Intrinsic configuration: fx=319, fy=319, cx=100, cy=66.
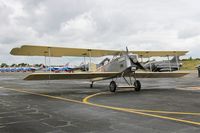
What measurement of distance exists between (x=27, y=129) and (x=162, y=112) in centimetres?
456

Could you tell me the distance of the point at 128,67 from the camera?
62.1 feet

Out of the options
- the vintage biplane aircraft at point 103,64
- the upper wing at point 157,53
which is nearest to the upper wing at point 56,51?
the vintage biplane aircraft at point 103,64

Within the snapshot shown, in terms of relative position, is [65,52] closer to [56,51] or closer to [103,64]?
[56,51]

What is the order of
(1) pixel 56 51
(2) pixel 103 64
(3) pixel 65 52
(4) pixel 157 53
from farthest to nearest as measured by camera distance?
1. (4) pixel 157 53
2. (2) pixel 103 64
3. (3) pixel 65 52
4. (1) pixel 56 51

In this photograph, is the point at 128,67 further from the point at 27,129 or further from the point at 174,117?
the point at 27,129

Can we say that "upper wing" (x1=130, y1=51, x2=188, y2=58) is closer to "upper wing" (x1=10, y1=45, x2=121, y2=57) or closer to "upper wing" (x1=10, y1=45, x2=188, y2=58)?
"upper wing" (x1=10, y1=45, x2=188, y2=58)

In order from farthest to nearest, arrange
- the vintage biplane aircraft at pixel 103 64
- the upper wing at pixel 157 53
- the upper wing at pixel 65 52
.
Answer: the upper wing at pixel 157 53
the upper wing at pixel 65 52
the vintage biplane aircraft at pixel 103 64

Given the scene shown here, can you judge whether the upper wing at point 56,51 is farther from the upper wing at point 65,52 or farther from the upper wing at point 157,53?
the upper wing at point 157,53

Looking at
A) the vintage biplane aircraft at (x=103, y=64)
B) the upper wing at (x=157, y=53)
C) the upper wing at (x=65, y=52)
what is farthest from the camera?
the upper wing at (x=157, y=53)

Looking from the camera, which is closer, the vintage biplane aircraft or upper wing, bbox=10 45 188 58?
the vintage biplane aircraft

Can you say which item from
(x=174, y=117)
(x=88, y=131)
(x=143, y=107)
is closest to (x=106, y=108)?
(x=143, y=107)

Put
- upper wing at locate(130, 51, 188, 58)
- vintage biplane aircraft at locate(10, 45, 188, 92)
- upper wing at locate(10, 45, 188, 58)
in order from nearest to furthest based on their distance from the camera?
vintage biplane aircraft at locate(10, 45, 188, 92) → upper wing at locate(10, 45, 188, 58) → upper wing at locate(130, 51, 188, 58)

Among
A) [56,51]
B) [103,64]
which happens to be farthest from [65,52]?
[103,64]

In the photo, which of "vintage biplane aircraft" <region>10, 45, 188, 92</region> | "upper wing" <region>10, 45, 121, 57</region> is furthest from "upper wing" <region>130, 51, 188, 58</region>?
"upper wing" <region>10, 45, 121, 57</region>
